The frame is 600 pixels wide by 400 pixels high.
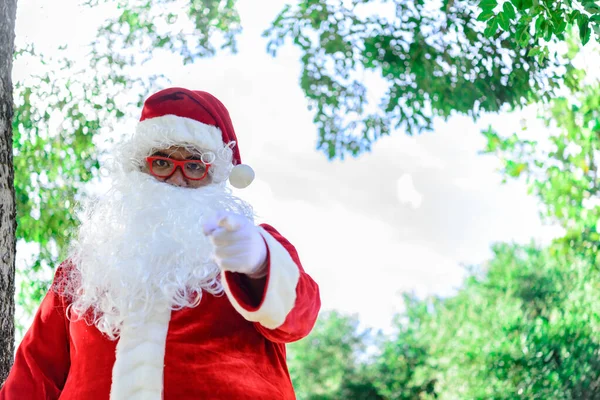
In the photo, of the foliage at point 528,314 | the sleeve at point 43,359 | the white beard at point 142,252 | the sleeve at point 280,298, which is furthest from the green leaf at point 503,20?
the foliage at point 528,314

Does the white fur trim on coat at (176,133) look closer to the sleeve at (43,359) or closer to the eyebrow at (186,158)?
the eyebrow at (186,158)

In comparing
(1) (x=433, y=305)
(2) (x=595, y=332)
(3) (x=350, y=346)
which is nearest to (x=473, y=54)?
(2) (x=595, y=332)

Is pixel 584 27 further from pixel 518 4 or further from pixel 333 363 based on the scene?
pixel 333 363

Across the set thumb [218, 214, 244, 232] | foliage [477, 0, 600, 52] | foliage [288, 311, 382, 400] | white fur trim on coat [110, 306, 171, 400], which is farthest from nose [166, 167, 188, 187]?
foliage [288, 311, 382, 400]

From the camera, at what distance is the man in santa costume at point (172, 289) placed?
206 cm

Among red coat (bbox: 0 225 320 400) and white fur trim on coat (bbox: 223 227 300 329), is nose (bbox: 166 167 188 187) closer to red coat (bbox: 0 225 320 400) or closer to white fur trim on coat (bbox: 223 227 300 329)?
red coat (bbox: 0 225 320 400)

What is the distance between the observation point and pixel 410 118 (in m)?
7.08

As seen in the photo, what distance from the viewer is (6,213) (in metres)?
3.30

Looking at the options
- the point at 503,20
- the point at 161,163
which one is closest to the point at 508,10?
the point at 503,20

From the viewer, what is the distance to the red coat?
2.07 meters

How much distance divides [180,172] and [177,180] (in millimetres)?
37

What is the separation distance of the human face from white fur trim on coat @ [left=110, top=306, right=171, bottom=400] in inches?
20.9

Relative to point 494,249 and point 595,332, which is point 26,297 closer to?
point 595,332

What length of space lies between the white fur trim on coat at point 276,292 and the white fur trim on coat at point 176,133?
683 millimetres
